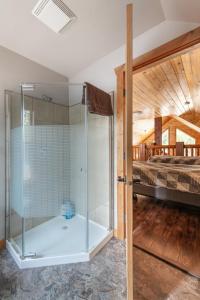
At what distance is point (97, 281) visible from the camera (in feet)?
4.47

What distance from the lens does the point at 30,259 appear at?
1.55 metres

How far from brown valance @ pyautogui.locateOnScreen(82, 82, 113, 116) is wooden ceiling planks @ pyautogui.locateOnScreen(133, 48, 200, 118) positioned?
779 millimetres

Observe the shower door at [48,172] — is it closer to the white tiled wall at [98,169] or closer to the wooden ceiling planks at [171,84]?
the white tiled wall at [98,169]

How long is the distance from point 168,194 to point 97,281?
2.00 meters

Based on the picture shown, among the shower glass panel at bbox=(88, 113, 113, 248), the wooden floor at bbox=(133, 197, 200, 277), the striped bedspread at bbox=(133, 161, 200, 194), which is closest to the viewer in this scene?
the wooden floor at bbox=(133, 197, 200, 277)

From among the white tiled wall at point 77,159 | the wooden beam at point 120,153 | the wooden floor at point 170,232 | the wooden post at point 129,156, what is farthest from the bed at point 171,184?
the wooden post at point 129,156

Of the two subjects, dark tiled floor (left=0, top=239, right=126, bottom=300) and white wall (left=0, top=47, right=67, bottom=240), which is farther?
white wall (left=0, top=47, right=67, bottom=240)

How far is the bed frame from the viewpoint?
101 inches

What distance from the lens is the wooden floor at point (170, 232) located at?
5.33ft

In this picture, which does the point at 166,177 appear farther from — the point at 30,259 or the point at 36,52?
the point at 36,52

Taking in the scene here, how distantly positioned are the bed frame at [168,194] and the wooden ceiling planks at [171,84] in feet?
6.25

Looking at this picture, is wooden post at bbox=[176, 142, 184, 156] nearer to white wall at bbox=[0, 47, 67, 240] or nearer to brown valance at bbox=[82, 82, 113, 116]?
brown valance at bbox=[82, 82, 113, 116]

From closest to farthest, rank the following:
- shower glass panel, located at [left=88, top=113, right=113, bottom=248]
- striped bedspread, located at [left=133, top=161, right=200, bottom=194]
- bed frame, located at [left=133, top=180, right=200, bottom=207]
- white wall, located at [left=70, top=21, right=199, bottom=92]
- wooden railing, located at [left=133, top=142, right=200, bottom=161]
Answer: white wall, located at [left=70, top=21, right=199, bottom=92], shower glass panel, located at [left=88, top=113, right=113, bottom=248], striped bedspread, located at [left=133, top=161, right=200, bottom=194], bed frame, located at [left=133, top=180, right=200, bottom=207], wooden railing, located at [left=133, top=142, right=200, bottom=161]

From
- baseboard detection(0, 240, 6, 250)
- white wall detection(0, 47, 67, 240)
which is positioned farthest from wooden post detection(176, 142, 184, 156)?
baseboard detection(0, 240, 6, 250)
